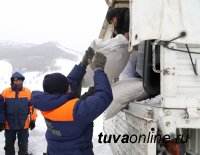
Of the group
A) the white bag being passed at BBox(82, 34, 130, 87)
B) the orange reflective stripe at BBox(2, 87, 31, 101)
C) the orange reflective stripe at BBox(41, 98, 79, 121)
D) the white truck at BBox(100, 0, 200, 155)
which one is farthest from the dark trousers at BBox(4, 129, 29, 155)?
the white truck at BBox(100, 0, 200, 155)

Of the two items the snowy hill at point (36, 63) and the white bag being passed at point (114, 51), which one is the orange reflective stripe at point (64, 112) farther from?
the snowy hill at point (36, 63)

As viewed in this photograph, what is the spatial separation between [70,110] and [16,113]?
365 cm

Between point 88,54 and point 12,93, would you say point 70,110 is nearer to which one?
point 88,54

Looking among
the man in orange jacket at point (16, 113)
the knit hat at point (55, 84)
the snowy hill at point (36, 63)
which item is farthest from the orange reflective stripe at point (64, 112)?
the snowy hill at point (36, 63)

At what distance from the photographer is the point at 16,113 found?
6156 mm

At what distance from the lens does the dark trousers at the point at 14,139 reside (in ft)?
19.9

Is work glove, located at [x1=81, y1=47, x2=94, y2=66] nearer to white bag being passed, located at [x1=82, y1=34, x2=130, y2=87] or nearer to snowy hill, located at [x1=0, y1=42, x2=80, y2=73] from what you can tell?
white bag being passed, located at [x1=82, y1=34, x2=130, y2=87]

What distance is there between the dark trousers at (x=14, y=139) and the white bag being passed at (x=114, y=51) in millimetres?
3298

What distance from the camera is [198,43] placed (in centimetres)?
275

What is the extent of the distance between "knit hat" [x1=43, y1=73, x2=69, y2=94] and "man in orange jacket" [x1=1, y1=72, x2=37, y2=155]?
338 centimetres

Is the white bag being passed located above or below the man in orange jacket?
above

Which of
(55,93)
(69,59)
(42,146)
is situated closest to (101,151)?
(42,146)

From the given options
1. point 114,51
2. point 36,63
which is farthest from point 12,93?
point 36,63

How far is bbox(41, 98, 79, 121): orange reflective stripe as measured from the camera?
109 inches
